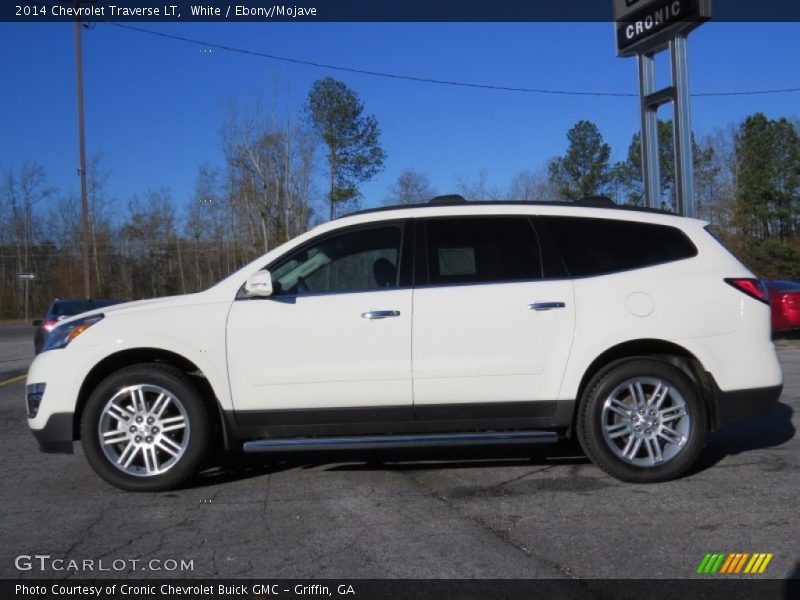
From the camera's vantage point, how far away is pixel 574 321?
5547mm

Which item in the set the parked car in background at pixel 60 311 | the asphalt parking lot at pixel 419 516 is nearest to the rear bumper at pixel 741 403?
the asphalt parking lot at pixel 419 516

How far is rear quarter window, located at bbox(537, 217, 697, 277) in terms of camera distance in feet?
18.8

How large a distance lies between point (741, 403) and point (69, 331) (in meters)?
4.66

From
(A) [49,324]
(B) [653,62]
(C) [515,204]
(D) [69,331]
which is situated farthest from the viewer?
(A) [49,324]

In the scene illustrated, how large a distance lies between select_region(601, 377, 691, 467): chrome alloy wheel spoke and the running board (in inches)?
18.2

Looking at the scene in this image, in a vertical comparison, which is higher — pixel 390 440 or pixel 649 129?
pixel 649 129

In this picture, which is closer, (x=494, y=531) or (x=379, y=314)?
(x=494, y=531)

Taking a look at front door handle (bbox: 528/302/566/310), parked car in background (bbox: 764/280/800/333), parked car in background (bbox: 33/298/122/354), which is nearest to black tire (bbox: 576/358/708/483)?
front door handle (bbox: 528/302/566/310)

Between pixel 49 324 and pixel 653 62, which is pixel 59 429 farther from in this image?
pixel 653 62

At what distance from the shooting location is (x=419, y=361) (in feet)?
18.0

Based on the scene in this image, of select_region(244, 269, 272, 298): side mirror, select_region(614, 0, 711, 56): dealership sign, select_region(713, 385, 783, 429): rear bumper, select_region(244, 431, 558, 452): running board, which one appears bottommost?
select_region(244, 431, 558, 452): running board

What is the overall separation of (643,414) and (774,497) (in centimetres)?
94

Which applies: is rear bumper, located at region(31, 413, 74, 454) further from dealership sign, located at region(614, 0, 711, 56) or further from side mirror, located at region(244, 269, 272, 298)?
dealership sign, located at region(614, 0, 711, 56)

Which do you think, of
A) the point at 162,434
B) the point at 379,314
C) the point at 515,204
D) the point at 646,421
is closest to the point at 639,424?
the point at 646,421
